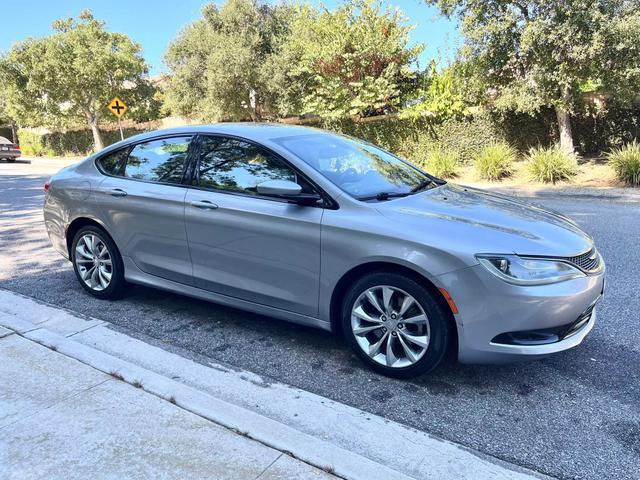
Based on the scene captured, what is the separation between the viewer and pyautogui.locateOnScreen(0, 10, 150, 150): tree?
2762cm

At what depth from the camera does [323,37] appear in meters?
18.1

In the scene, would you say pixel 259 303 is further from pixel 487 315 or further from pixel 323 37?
pixel 323 37

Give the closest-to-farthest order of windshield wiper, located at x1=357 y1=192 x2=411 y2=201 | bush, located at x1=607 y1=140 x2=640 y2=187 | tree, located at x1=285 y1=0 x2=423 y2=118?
windshield wiper, located at x1=357 y1=192 x2=411 y2=201 < bush, located at x1=607 y1=140 x2=640 y2=187 < tree, located at x1=285 y1=0 x2=423 y2=118

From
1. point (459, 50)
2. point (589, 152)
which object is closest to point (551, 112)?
point (589, 152)

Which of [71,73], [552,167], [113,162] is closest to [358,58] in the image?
[552,167]

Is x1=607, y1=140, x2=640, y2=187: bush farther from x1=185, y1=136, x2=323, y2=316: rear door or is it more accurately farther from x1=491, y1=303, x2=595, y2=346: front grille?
x1=185, y1=136, x2=323, y2=316: rear door

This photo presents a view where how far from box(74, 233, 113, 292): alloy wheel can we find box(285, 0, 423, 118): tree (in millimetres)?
14385

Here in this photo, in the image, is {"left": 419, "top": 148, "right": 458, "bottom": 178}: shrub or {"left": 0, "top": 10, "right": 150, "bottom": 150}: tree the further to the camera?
{"left": 0, "top": 10, "right": 150, "bottom": 150}: tree

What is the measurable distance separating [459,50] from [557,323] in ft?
44.4

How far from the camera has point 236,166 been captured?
3.81 meters

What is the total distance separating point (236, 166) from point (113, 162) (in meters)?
1.51

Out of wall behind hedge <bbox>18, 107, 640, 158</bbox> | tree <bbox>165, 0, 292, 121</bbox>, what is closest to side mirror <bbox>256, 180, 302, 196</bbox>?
wall behind hedge <bbox>18, 107, 640, 158</bbox>

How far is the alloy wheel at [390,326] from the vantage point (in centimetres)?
301

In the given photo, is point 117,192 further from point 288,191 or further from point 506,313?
point 506,313
